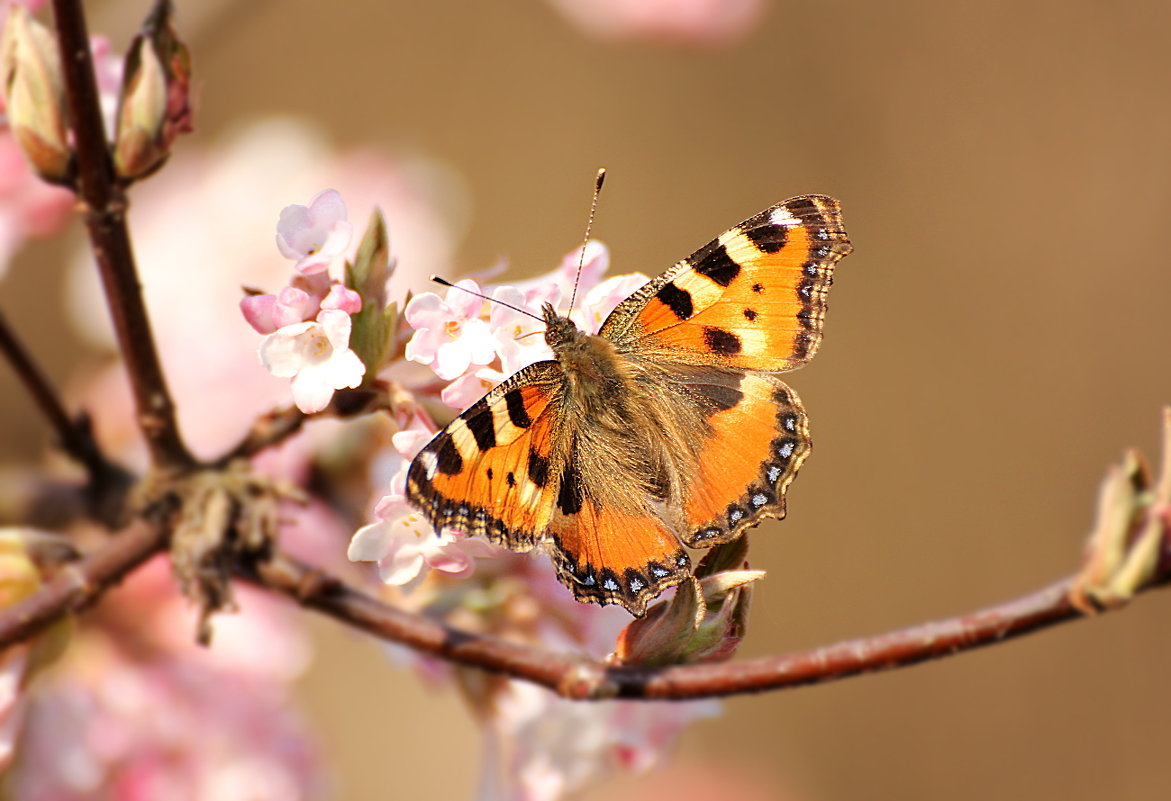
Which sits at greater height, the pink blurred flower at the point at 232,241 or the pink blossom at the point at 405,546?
the pink blossom at the point at 405,546

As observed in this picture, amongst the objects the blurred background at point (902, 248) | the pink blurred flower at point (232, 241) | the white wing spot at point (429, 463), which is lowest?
the blurred background at point (902, 248)

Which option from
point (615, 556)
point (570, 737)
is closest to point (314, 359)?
point (615, 556)

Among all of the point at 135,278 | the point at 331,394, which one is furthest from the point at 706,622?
the point at 135,278

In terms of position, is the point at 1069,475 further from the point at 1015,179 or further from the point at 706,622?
the point at 706,622

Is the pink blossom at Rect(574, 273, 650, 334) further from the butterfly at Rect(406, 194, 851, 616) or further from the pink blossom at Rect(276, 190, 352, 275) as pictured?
the pink blossom at Rect(276, 190, 352, 275)

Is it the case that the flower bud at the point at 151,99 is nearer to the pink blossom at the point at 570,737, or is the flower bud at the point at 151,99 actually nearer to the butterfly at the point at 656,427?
the butterfly at the point at 656,427

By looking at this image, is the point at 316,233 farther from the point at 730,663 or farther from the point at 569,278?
the point at 730,663

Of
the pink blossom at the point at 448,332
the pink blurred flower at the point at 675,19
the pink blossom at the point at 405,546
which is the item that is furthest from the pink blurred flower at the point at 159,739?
the pink blurred flower at the point at 675,19
